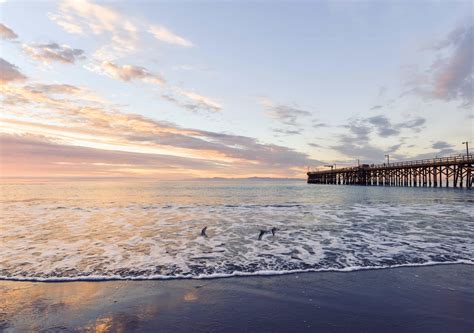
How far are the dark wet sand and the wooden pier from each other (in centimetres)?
4907

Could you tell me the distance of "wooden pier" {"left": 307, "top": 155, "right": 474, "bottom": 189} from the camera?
4681cm

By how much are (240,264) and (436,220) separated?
543 inches

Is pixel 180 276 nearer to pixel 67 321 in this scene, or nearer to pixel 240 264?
pixel 240 264

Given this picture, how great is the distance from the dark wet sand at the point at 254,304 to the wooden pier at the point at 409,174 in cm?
4907

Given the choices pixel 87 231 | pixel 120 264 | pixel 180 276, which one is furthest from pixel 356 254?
pixel 87 231

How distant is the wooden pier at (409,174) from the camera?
46809 mm

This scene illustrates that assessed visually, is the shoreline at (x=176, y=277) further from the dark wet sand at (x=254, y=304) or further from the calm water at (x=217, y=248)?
the dark wet sand at (x=254, y=304)

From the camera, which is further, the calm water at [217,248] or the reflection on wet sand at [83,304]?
the calm water at [217,248]

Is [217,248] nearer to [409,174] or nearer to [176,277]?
[176,277]

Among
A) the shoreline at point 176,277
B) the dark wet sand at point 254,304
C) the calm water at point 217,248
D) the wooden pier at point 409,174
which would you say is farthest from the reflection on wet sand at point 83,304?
the wooden pier at point 409,174

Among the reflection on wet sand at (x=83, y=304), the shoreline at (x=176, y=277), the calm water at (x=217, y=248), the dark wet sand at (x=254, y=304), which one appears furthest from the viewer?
the calm water at (x=217, y=248)

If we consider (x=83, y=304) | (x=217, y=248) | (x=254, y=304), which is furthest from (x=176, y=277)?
(x=217, y=248)

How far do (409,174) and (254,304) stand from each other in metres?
66.7

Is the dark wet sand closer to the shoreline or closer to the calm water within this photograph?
the shoreline
